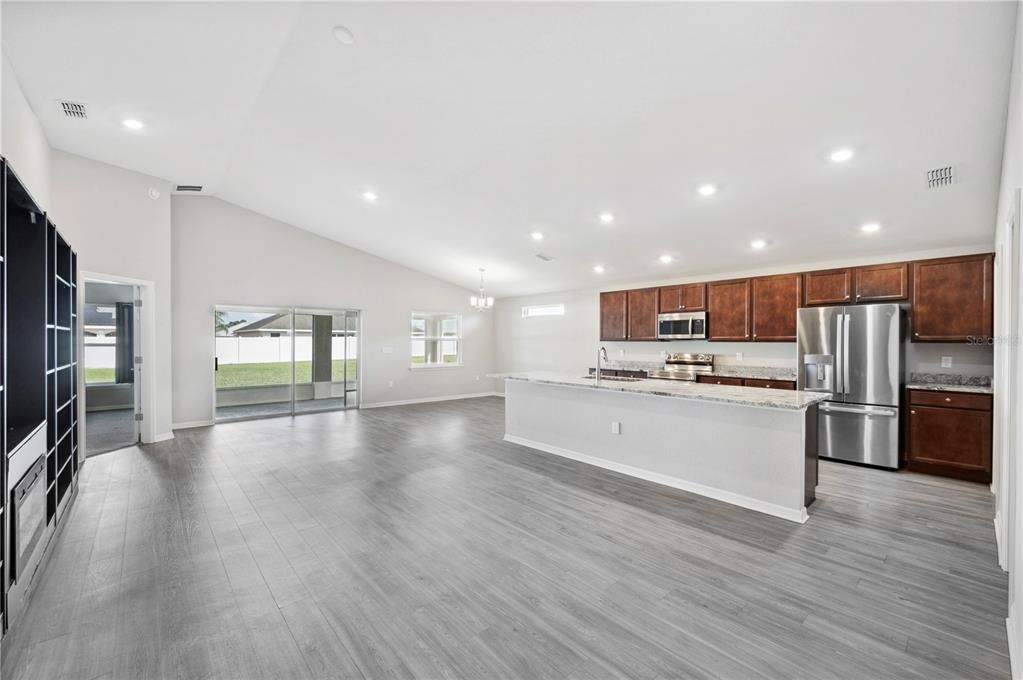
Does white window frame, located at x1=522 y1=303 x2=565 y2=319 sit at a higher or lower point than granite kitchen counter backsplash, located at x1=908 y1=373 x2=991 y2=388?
higher

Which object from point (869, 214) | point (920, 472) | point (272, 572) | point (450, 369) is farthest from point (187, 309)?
point (920, 472)

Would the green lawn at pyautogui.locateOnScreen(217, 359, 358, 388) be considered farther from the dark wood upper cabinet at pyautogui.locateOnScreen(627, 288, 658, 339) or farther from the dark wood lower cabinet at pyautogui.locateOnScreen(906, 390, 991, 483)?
the dark wood lower cabinet at pyautogui.locateOnScreen(906, 390, 991, 483)

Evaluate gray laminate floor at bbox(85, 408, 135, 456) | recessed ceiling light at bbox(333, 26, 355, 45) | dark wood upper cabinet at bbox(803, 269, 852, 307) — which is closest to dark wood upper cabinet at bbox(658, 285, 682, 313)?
dark wood upper cabinet at bbox(803, 269, 852, 307)

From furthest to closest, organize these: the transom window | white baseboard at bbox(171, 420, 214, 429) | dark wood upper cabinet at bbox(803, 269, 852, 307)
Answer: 1. the transom window
2. white baseboard at bbox(171, 420, 214, 429)
3. dark wood upper cabinet at bbox(803, 269, 852, 307)

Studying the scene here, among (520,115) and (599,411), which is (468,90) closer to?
(520,115)

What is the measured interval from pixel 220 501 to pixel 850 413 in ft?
20.5

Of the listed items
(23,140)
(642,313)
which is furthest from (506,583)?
(642,313)

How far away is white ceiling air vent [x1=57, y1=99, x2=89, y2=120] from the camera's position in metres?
3.87

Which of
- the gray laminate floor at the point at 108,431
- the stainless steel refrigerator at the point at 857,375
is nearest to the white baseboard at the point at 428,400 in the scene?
the gray laminate floor at the point at 108,431

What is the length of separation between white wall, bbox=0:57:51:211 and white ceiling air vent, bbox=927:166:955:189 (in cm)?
648

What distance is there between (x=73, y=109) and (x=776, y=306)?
7.74 meters

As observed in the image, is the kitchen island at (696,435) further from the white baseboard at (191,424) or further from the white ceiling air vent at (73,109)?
the white baseboard at (191,424)

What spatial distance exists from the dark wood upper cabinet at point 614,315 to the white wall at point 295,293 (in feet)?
11.7

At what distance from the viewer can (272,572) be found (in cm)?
258
